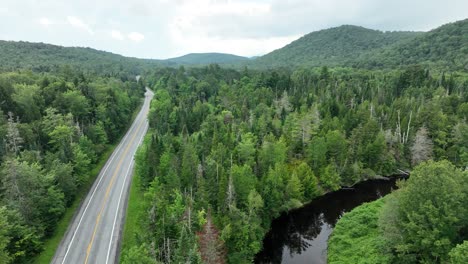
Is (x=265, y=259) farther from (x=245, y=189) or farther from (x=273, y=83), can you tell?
(x=273, y=83)

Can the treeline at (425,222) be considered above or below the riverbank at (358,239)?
above

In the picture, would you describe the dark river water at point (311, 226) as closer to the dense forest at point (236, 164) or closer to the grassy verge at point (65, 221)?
the dense forest at point (236, 164)

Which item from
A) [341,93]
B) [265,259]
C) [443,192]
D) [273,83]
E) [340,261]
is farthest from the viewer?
[273,83]

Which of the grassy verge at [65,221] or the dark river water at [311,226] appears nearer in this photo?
the grassy verge at [65,221]

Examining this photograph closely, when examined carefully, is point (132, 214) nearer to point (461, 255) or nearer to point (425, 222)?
point (425, 222)

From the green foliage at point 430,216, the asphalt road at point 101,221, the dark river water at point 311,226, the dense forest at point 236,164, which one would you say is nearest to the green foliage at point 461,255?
the dense forest at point 236,164

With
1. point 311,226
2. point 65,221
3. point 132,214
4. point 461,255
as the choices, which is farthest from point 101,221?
point 461,255

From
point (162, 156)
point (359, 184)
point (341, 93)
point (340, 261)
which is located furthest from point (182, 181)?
point (341, 93)
